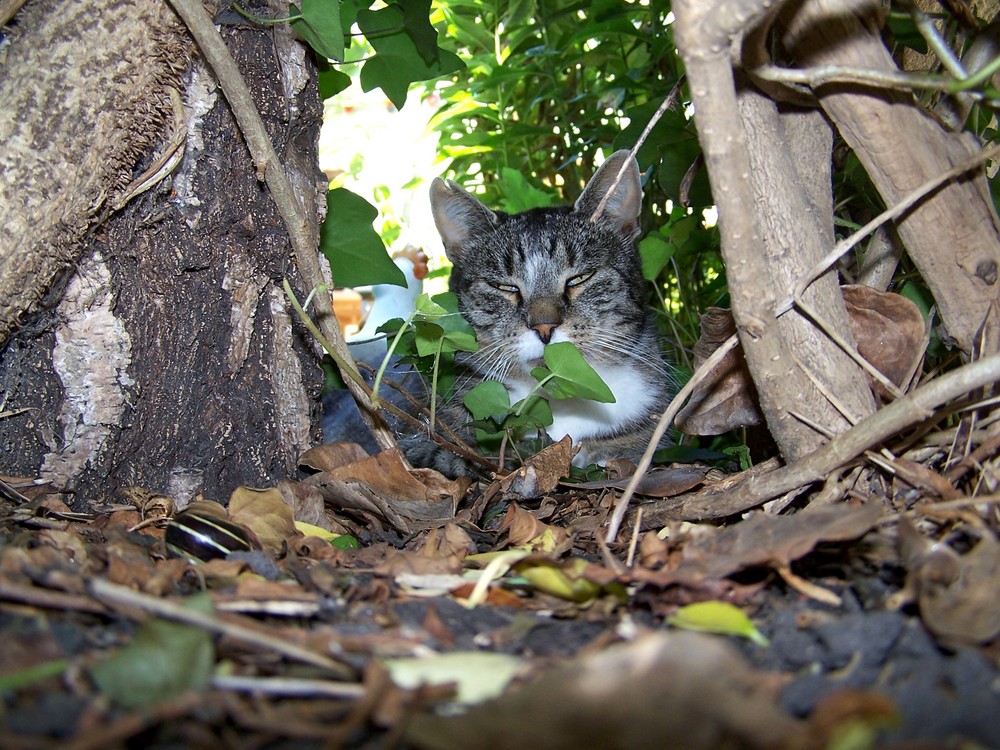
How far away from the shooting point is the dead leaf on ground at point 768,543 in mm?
1132

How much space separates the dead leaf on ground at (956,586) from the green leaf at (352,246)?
5.00 feet

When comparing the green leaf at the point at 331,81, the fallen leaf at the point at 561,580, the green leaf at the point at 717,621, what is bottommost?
the green leaf at the point at 717,621

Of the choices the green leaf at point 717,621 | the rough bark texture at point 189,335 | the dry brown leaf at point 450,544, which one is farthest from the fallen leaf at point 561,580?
the rough bark texture at point 189,335

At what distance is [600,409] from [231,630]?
192cm

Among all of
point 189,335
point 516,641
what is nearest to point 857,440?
point 516,641

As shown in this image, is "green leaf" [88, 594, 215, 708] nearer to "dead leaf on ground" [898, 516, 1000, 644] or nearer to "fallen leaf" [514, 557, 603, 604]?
"fallen leaf" [514, 557, 603, 604]

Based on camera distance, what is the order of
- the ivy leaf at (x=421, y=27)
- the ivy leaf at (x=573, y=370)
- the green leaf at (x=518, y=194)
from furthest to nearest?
1. the green leaf at (x=518, y=194)
2. the ivy leaf at (x=421, y=27)
3. the ivy leaf at (x=573, y=370)

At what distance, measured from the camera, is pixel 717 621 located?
3.31ft

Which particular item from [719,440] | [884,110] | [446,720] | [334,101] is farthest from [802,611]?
[334,101]

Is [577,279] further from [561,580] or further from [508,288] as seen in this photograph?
[561,580]

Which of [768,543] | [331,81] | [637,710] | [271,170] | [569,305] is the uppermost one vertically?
[331,81]

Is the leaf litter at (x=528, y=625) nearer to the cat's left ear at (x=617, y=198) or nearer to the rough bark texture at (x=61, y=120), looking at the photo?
the rough bark texture at (x=61, y=120)

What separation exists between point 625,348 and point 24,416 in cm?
179

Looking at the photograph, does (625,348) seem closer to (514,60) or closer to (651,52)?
(651,52)
